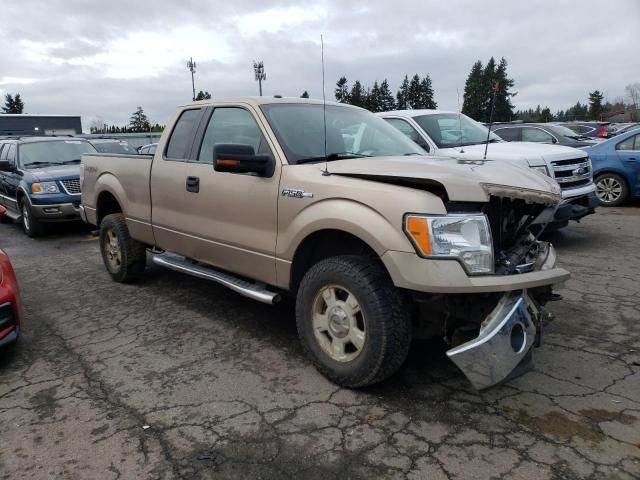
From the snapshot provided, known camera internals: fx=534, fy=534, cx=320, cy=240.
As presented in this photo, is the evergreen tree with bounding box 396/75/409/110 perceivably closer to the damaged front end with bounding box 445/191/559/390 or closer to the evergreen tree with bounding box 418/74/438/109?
the evergreen tree with bounding box 418/74/438/109

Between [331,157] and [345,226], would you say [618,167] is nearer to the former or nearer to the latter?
[331,157]

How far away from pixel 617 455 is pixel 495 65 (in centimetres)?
492

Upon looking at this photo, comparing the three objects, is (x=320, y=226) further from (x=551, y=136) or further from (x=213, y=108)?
(x=551, y=136)

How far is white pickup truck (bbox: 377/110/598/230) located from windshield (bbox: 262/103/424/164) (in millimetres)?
1863

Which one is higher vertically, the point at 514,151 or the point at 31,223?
the point at 514,151

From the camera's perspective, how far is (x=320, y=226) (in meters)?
3.45

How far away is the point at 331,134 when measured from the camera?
13.9 ft

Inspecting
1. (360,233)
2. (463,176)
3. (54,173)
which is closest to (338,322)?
(360,233)

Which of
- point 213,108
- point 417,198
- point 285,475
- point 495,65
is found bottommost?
point 285,475

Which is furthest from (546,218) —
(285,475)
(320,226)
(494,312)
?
(285,475)

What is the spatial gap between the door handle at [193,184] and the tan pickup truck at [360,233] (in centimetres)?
2

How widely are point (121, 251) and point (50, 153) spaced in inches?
228

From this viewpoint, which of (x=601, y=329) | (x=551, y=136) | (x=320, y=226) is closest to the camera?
(x=320, y=226)

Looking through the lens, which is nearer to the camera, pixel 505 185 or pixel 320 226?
pixel 505 185
